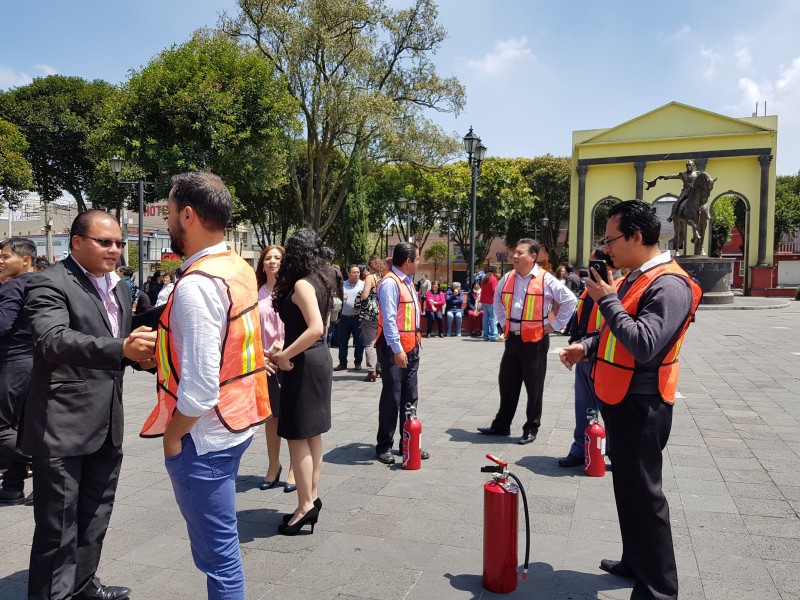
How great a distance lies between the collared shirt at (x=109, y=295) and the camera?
299cm

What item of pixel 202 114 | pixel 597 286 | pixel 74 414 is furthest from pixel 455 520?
pixel 202 114

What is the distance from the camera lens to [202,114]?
69.3 ft

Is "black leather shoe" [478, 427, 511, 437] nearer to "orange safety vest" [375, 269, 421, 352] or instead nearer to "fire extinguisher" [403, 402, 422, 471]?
"fire extinguisher" [403, 402, 422, 471]

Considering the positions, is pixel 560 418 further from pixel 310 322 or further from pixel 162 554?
pixel 162 554

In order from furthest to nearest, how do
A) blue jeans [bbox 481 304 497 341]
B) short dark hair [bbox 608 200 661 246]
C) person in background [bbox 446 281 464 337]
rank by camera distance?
1. person in background [bbox 446 281 464 337]
2. blue jeans [bbox 481 304 497 341]
3. short dark hair [bbox 608 200 661 246]

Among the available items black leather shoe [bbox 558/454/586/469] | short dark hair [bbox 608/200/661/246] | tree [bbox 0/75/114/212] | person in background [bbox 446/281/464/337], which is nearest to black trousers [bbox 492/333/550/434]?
black leather shoe [bbox 558/454/586/469]

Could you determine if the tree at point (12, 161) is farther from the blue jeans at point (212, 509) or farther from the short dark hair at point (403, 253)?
the blue jeans at point (212, 509)

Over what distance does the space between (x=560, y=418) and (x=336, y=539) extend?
3914 millimetres

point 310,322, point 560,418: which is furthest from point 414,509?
point 560,418

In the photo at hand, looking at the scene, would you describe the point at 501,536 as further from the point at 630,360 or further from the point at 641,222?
the point at 641,222

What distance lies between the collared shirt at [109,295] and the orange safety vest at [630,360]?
243 centimetres

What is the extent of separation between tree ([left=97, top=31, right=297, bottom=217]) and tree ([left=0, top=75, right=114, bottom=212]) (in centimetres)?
1303

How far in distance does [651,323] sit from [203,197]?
193cm

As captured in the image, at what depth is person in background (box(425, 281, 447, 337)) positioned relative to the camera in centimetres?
1559
